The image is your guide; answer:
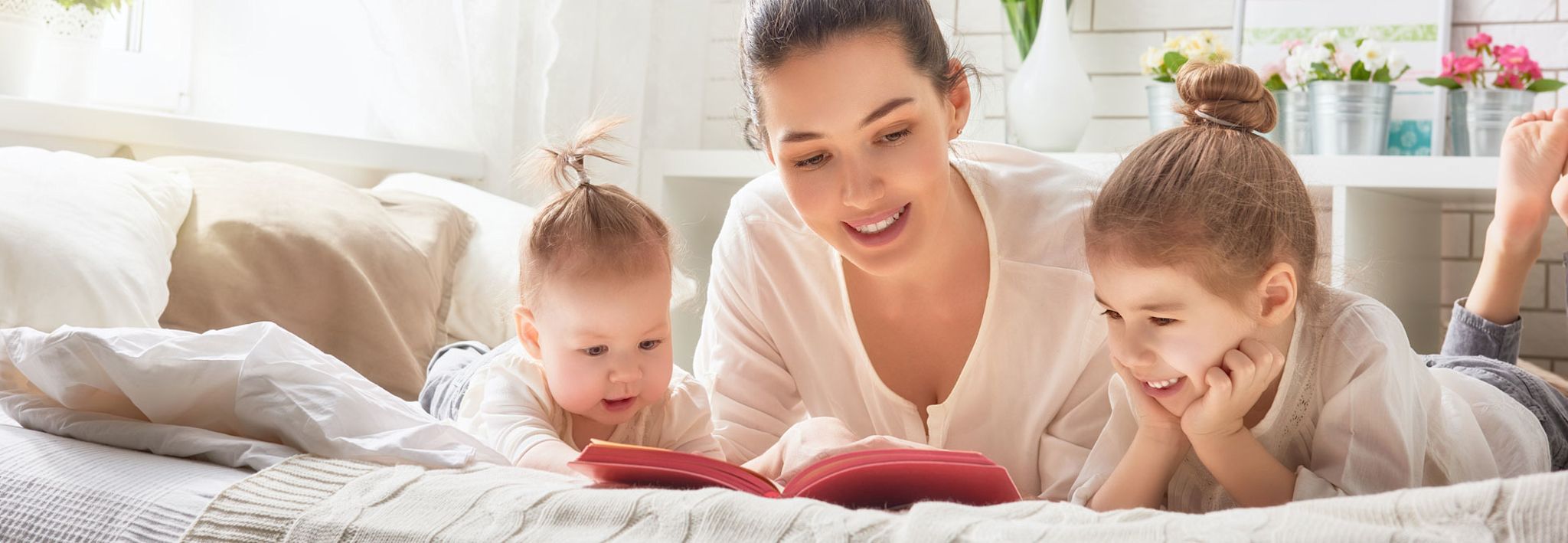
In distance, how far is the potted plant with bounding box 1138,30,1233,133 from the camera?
2.75 meters

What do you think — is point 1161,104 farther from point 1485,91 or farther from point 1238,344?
point 1238,344

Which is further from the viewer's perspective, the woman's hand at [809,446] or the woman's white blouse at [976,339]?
the woman's white blouse at [976,339]

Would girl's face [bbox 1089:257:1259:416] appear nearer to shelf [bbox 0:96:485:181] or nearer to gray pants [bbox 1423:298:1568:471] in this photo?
gray pants [bbox 1423:298:1568:471]

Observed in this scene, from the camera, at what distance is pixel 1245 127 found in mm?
1341

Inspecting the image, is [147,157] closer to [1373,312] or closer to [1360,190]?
[1373,312]

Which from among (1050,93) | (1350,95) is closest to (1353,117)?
(1350,95)

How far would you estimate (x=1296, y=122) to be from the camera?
270 cm

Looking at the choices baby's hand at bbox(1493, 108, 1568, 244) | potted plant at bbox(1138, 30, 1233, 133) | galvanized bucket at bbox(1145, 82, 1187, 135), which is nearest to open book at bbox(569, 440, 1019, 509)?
baby's hand at bbox(1493, 108, 1568, 244)

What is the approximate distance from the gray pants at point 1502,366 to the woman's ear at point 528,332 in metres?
1.21

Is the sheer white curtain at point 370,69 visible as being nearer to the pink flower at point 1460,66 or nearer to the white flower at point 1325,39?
the white flower at point 1325,39

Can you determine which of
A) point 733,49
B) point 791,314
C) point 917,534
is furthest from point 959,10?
point 917,534

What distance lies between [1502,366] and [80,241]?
1.93 m

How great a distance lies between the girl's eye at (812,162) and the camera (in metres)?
1.43

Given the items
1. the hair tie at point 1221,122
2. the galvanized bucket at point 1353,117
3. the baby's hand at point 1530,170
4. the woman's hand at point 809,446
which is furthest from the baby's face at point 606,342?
the galvanized bucket at point 1353,117
